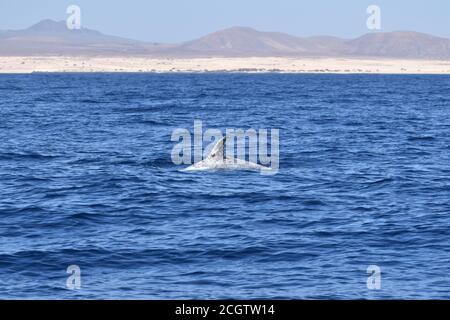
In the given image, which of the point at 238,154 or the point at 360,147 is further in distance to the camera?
the point at 360,147

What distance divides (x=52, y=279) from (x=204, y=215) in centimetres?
871

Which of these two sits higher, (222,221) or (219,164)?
(219,164)

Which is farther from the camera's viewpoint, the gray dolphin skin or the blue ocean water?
the gray dolphin skin

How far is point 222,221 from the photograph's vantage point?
25.7m

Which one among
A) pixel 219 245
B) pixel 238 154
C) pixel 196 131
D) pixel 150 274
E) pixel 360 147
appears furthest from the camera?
pixel 196 131

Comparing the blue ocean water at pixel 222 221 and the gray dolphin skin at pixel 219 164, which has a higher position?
the gray dolphin skin at pixel 219 164

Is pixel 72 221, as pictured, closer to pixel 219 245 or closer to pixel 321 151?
pixel 219 245

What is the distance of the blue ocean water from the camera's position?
18.5 metres

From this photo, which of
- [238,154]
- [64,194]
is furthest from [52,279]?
[238,154]

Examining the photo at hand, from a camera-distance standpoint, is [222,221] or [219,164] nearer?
[222,221]

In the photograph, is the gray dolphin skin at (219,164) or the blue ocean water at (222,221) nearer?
the blue ocean water at (222,221)

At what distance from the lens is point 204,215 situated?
1053 inches

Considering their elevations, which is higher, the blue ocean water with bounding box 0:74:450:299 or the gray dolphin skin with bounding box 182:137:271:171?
the gray dolphin skin with bounding box 182:137:271:171

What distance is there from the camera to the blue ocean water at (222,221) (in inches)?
727
